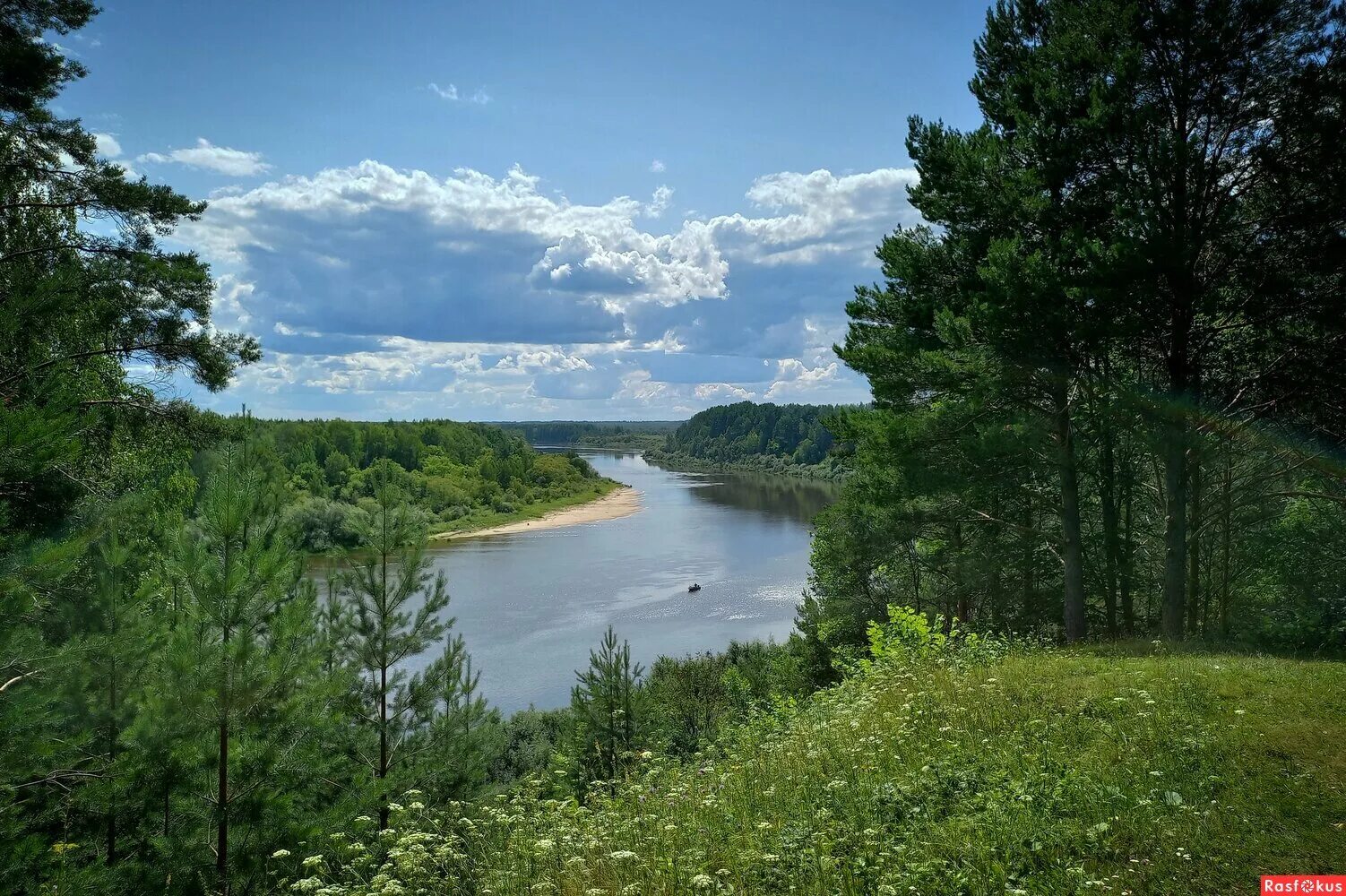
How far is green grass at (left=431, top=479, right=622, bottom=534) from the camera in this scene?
6962 cm

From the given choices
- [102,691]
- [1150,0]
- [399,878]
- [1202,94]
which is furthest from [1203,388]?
[102,691]

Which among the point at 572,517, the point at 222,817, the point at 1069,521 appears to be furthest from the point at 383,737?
the point at 572,517

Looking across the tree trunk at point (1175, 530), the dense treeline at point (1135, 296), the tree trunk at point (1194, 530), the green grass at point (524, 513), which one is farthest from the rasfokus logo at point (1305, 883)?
the green grass at point (524, 513)

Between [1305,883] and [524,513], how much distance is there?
261 ft

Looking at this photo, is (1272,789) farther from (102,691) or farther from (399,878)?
(102,691)

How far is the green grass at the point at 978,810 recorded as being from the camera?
141 inches

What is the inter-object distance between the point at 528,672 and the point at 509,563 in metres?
23.9

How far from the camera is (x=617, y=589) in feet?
130

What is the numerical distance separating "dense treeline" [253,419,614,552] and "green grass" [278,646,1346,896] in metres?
53.0

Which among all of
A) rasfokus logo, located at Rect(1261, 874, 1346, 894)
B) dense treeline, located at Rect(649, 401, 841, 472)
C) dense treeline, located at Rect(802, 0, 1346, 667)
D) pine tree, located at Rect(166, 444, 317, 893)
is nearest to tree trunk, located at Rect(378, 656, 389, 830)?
pine tree, located at Rect(166, 444, 317, 893)

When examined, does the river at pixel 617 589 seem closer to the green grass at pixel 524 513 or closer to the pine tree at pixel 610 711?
the pine tree at pixel 610 711

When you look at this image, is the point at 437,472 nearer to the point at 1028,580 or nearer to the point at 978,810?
the point at 1028,580

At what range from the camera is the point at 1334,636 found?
32.5 ft

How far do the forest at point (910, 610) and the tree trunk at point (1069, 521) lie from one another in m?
0.06
